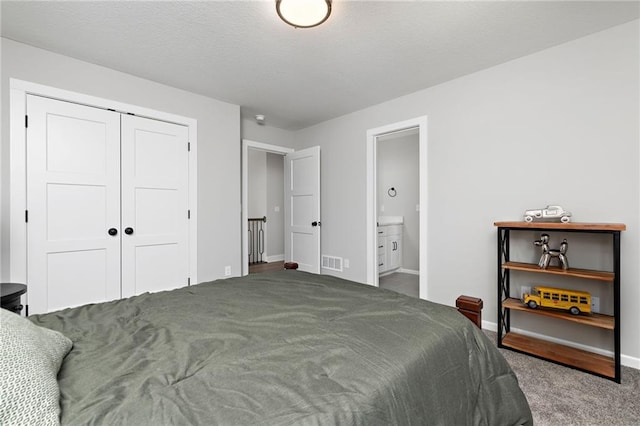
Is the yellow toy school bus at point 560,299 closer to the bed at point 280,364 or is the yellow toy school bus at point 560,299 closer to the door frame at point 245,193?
the bed at point 280,364

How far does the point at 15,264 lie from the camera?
232 cm

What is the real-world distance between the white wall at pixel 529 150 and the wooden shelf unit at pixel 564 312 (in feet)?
0.54

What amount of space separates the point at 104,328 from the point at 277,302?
2.33 ft

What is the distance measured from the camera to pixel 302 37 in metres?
2.25

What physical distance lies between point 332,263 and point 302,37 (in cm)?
297

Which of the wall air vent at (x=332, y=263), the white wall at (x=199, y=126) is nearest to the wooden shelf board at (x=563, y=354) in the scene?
the wall air vent at (x=332, y=263)

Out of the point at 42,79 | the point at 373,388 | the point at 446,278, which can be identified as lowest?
the point at 446,278

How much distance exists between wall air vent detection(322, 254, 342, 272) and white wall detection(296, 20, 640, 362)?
1382mm

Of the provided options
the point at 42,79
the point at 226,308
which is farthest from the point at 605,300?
the point at 42,79

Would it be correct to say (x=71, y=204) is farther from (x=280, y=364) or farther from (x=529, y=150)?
(x=529, y=150)

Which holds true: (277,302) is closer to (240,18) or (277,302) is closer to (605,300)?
(240,18)

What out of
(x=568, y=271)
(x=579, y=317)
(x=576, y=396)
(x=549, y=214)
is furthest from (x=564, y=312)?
(x=549, y=214)

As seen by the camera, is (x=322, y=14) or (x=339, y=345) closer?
(x=339, y=345)

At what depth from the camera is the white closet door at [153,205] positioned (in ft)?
9.54
